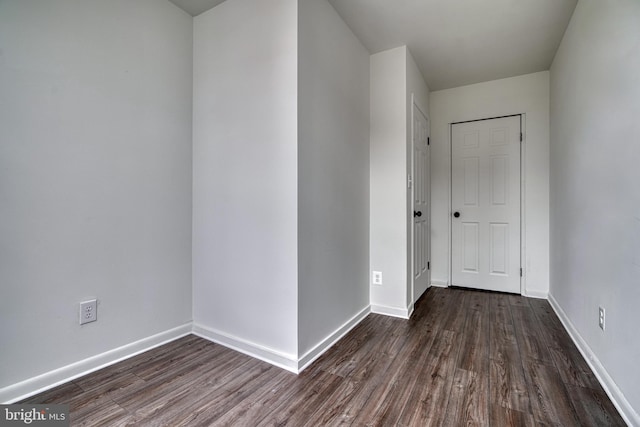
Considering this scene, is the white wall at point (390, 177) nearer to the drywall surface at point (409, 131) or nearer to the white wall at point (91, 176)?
the drywall surface at point (409, 131)

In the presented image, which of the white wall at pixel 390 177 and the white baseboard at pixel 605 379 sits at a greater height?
the white wall at pixel 390 177

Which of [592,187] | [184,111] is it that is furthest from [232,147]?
[592,187]

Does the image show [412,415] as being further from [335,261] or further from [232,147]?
[232,147]

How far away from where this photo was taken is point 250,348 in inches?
76.8

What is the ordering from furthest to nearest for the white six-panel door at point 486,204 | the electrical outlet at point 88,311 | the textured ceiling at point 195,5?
the white six-panel door at point 486,204 → the textured ceiling at point 195,5 → the electrical outlet at point 88,311

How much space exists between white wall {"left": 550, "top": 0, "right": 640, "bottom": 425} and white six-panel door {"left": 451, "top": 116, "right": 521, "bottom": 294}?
2.68 feet

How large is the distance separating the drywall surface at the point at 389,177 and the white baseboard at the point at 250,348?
47.6 inches

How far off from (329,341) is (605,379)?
1546 mm

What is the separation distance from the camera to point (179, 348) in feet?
6.66

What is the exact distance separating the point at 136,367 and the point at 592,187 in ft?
9.82

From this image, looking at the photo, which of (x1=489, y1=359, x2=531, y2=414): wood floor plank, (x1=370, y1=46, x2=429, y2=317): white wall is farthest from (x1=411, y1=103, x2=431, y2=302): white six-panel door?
(x1=489, y1=359, x2=531, y2=414): wood floor plank

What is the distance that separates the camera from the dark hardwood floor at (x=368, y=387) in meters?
1.37

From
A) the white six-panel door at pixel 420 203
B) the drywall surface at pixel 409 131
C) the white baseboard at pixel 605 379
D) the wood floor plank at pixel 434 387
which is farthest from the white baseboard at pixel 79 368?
the white baseboard at pixel 605 379

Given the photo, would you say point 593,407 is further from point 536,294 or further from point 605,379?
point 536,294
